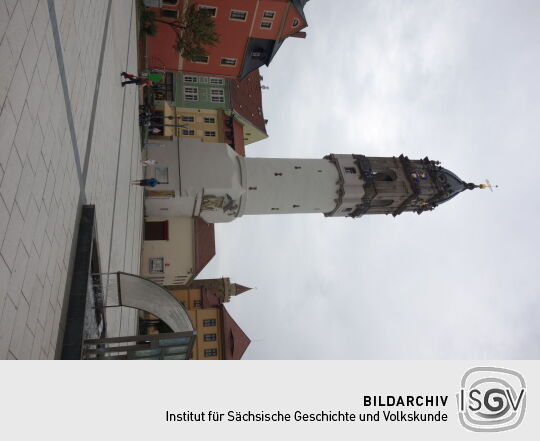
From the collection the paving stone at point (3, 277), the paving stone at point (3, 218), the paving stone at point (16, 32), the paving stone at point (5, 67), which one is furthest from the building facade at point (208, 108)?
the paving stone at point (3, 277)

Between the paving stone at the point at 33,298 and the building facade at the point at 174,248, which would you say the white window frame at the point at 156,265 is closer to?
the building facade at the point at 174,248

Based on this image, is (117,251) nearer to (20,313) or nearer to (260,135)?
(20,313)

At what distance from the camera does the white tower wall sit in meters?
28.5

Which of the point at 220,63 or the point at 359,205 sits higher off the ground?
the point at 220,63

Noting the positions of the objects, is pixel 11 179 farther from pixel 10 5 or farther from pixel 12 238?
pixel 10 5

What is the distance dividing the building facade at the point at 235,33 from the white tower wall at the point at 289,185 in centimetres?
877

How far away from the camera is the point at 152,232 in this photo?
1302 inches

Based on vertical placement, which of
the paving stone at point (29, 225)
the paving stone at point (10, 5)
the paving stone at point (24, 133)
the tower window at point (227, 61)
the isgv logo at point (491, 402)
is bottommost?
the isgv logo at point (491, 402)

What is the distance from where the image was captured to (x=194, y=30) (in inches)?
1093

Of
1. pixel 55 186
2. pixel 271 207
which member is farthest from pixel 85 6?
pixel 271 207

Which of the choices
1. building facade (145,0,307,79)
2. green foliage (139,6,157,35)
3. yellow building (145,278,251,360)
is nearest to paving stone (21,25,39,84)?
green foliage (139,6,157,35)

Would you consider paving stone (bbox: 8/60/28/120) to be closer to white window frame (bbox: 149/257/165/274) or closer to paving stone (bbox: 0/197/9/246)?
paving stone (bbox: 0/197/9/246)

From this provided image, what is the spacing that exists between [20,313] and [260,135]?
46.4 metres

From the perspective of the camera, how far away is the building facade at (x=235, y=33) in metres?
29.3
